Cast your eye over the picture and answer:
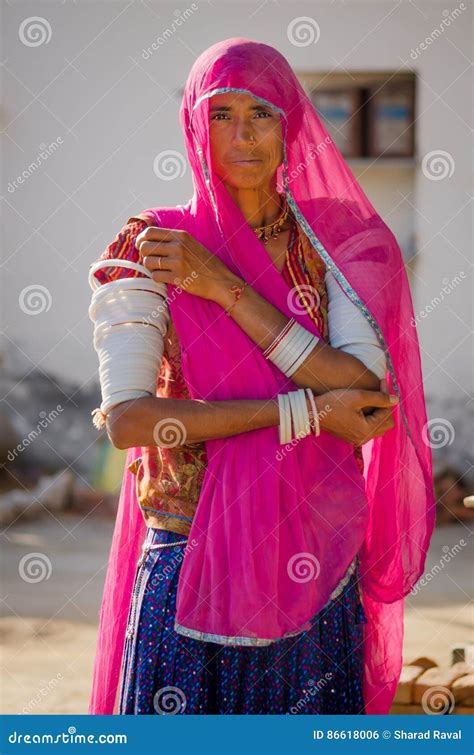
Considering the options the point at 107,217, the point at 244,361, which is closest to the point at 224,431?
the point at 244,361

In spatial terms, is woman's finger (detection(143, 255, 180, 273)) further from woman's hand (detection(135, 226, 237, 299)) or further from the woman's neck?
the woman's neck

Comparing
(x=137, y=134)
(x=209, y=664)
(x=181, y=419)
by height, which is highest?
(x=137, y=134)

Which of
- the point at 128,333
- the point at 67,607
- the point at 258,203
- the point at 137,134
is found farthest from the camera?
the point at 137,134

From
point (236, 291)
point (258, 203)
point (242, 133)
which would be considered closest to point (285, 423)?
point (236, 291)

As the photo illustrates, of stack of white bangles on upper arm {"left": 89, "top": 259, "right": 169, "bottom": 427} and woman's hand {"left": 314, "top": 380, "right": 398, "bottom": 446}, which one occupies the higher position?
woman's hand {"left": 314, "top": 380, "right": 398, "bottom": 446}

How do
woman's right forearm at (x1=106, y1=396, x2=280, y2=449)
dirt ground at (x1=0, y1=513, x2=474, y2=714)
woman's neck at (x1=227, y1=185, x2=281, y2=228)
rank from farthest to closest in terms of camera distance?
dirt ground at (x1=0, y1=513, x2=474, y2=714), woman's neck at (x1=227, y1=185, x2=281, y2=228), woman's right forearm at (x1=106, y1=396, x2=280, y2=449)

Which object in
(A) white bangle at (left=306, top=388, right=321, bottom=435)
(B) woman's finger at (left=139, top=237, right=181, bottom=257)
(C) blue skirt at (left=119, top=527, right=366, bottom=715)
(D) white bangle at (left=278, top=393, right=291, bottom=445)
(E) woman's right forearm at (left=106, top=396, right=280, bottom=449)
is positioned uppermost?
(B) woman's finger at (left=139, top=237, right=181, bottom=257)

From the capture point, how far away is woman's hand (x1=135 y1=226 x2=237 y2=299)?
216cm

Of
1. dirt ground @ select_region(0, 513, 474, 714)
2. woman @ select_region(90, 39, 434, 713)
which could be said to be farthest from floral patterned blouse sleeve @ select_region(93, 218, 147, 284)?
dirt ground @ select_region(0, 513, 474, 714)

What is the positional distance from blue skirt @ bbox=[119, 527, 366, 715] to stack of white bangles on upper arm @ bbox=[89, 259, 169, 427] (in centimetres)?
34

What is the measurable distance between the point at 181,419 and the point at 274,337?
0.26m

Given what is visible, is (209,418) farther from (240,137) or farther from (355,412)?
(240,137)

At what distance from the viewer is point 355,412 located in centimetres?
222

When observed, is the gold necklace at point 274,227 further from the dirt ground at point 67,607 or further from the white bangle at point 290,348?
the dirt ground at point 67,607
